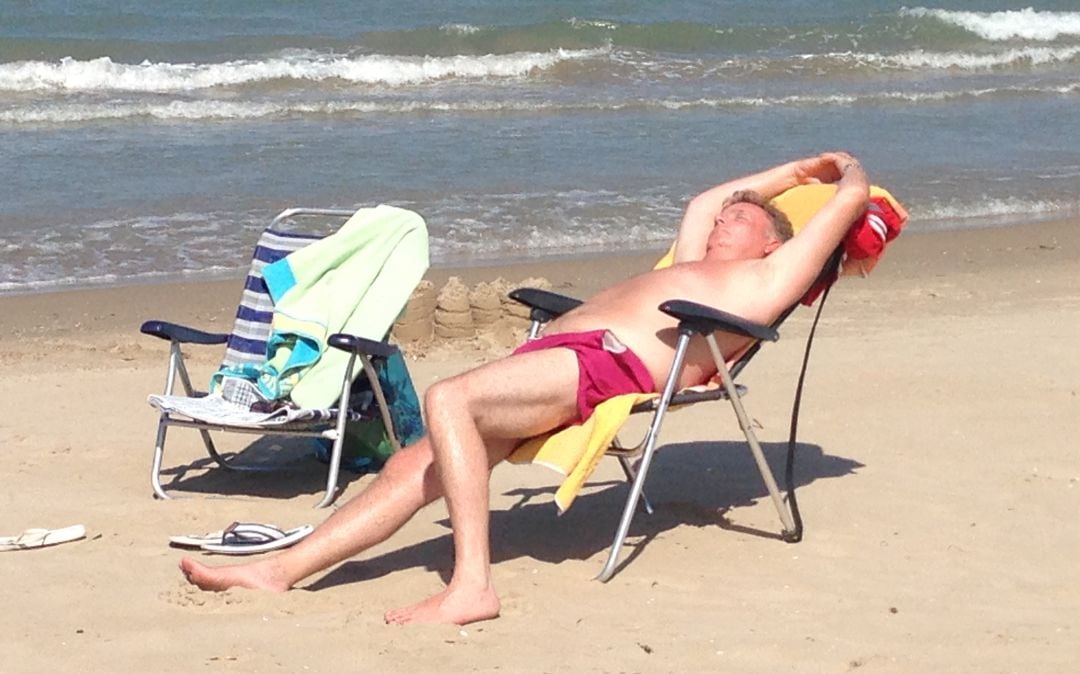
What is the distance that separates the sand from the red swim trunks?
0.50m

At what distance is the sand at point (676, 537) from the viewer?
13.3 feet

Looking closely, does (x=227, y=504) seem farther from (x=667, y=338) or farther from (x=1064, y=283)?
(x=1064, y=283)

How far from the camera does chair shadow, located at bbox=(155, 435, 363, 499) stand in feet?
19.2

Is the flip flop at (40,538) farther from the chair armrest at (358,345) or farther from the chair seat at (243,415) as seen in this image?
the chair armrest at (358,345)

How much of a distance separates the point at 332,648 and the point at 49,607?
0.84 meters

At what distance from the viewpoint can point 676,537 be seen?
199 inches

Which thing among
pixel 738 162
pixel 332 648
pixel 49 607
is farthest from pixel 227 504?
pixel 738 162

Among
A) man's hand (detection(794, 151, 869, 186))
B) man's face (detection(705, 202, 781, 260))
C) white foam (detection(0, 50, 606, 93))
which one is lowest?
white foam (detection(0, 50, 606, 93))

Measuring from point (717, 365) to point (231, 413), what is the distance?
1739 mm

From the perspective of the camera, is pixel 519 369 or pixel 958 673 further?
pixel 519 369

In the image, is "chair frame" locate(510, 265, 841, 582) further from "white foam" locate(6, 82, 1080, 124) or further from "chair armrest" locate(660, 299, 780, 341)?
"white foam" locate(6, 82, 1080, 124)

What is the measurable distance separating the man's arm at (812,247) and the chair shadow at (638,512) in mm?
739

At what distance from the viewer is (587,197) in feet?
37.3

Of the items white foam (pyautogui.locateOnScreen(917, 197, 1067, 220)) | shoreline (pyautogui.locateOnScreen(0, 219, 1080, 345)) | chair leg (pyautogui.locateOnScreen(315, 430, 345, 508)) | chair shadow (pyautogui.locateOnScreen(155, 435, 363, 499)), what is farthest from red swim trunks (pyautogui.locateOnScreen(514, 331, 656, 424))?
white foam (pyautogui.locateOnScreen(917, 197, 1067, 220))
